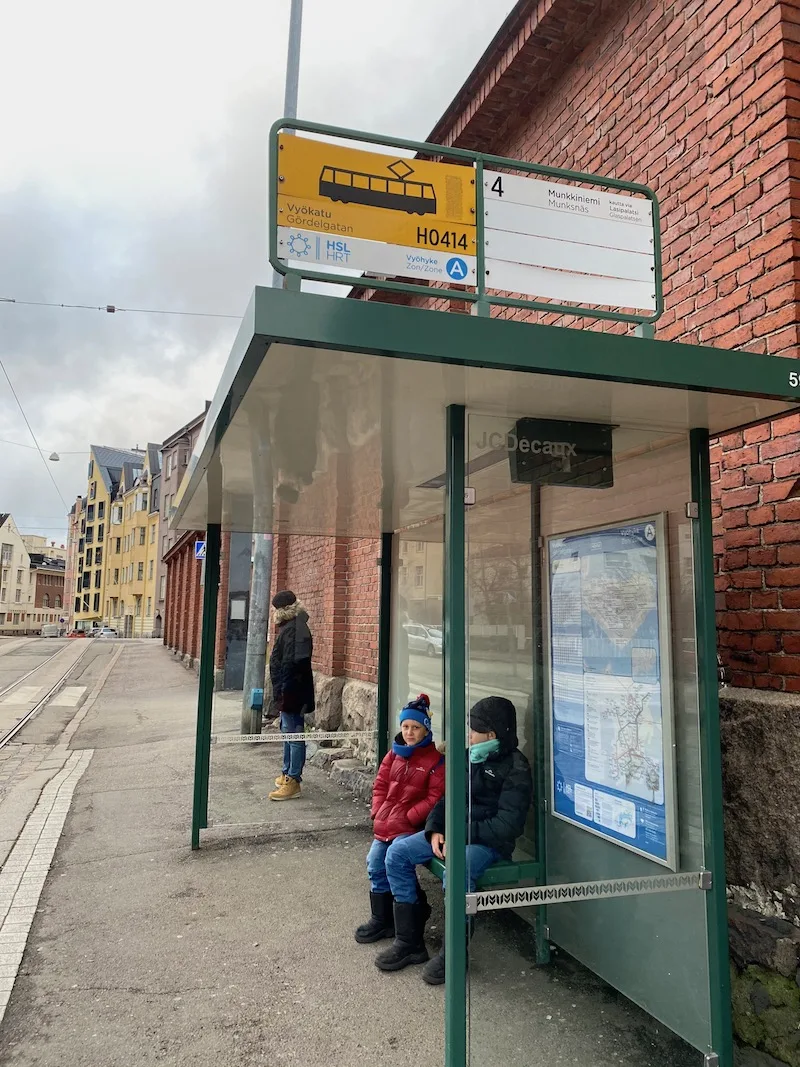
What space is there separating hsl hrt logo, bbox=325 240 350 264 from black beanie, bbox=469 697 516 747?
71.5 inches

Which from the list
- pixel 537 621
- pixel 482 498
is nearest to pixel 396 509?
pixel 537 621

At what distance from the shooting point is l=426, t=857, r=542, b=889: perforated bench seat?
3.37 meters

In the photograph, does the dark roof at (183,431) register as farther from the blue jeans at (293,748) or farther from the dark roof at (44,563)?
the dark roof at (44,563)

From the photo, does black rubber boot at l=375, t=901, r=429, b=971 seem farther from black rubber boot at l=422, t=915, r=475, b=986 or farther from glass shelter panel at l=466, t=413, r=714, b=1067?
glass shelter panel at l=466, t=413, r=714, b=1067

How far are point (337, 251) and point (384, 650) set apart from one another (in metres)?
4.05

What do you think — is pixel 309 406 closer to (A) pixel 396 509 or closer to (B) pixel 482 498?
(B) pixel 482 498

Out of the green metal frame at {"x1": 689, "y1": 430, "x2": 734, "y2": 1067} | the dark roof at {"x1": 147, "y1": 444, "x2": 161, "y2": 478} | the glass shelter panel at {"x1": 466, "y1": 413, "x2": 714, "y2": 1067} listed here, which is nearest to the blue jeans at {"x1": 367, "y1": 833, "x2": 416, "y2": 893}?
the glass shelter panel at {"x1": 466, "y1": 413, "x2": 714, "y2": 1067}

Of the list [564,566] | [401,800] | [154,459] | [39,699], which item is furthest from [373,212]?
[154,459]

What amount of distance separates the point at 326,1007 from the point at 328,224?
122 inches

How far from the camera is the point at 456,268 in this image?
2738 millimetres

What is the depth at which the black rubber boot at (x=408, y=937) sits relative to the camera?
3.62 meters

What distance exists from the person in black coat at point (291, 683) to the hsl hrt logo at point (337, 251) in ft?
14.6

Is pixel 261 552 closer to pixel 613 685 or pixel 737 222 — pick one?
pixel 613 685

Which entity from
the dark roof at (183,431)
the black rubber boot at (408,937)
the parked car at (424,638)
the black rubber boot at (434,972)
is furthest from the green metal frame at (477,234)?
the dark roof at (183,431)
